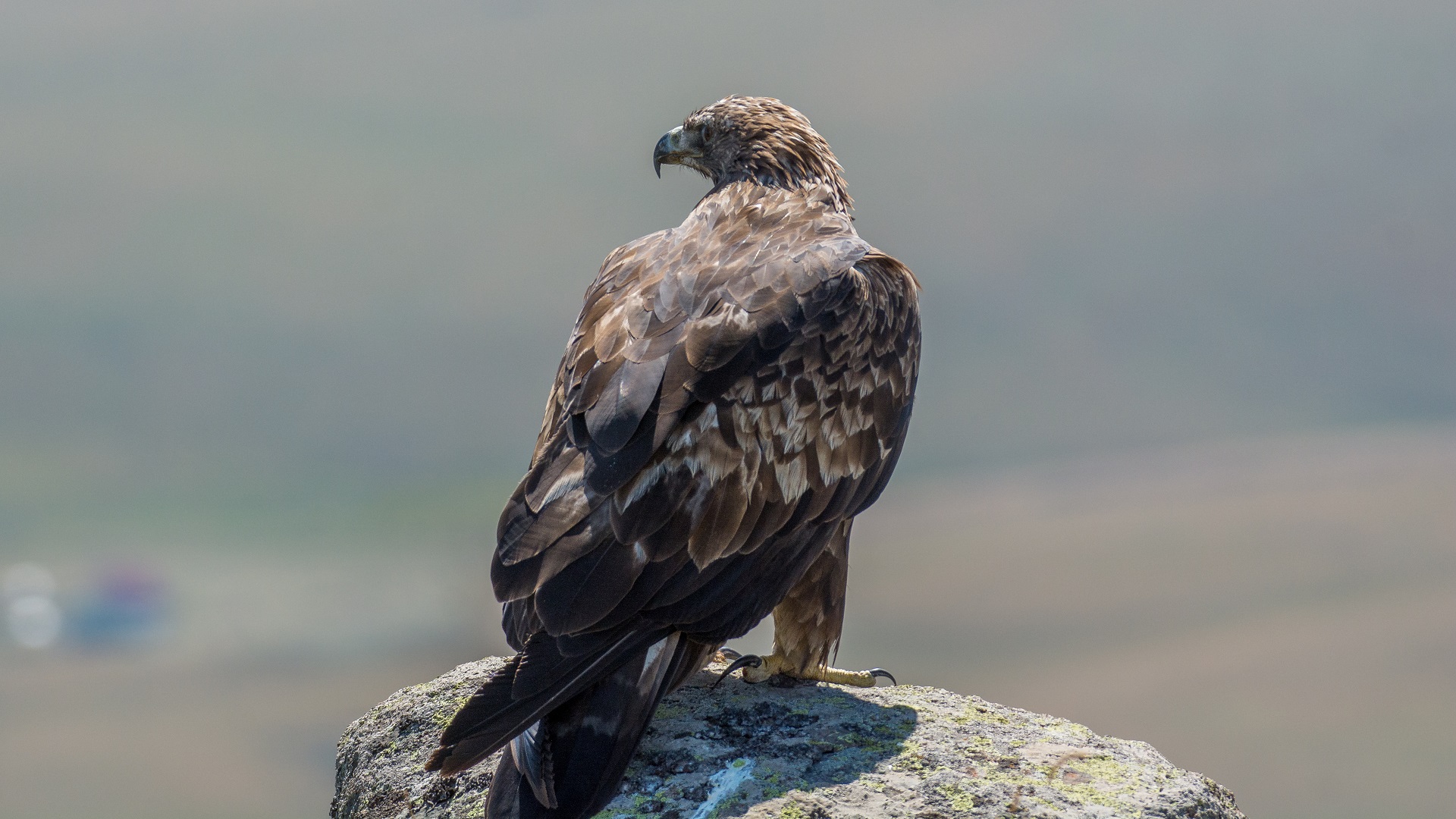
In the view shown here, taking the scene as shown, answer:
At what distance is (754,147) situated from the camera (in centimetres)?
733

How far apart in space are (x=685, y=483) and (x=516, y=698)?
3.42 ft

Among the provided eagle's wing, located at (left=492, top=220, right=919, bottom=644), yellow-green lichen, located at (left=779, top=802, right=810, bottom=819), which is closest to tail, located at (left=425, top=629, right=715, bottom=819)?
eagle's wing, located at (left=492, top=220, right=919, bottom=644)

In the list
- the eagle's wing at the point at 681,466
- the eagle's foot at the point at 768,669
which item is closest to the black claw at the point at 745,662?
the eagle's foot at the point at 768,669

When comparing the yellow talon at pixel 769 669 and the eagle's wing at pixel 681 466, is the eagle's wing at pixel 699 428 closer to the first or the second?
the eagle's wing at pixel 681 466

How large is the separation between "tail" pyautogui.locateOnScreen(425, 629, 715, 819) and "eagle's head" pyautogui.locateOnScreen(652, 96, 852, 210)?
3407 mm

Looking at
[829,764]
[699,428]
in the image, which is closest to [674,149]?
[699,428]

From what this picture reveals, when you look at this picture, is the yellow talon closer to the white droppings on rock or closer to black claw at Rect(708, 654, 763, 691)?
black claw at Rect(708, 654, 763, 691)

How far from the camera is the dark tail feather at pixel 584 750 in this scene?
434cm

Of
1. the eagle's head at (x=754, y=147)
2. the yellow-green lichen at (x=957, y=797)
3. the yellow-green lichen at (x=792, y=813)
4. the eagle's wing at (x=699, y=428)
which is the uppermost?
the eagle's head at (x=754, y=147)

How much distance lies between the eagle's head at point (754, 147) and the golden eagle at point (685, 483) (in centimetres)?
75

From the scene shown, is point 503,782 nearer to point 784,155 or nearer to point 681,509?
point 681,509

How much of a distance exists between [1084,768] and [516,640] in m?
2.24

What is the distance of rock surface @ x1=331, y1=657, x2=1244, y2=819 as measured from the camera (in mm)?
4598

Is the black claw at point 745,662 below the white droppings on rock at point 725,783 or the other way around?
the other way around
